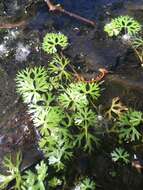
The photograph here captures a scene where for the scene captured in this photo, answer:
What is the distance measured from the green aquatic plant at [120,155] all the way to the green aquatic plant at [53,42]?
4.69 ft

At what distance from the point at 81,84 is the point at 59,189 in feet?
3.70

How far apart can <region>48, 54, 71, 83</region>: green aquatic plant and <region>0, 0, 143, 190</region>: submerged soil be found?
13 centimetres

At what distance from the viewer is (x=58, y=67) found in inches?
173

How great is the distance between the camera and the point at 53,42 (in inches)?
180

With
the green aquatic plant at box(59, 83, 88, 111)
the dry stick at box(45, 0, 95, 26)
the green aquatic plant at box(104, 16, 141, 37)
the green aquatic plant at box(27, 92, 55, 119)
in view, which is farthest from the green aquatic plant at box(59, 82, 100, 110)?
the dry stick at box(45, 0, 95, 26)

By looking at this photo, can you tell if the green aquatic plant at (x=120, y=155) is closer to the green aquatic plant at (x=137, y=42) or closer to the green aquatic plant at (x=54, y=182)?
the green aquatic plant at (x=54, y=182)

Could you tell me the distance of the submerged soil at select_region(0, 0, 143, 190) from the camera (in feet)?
12.6

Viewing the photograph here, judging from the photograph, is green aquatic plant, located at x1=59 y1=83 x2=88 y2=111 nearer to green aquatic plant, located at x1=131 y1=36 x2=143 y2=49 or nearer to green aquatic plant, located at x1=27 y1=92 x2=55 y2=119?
green aquatic plant, located at x1=27 y1=92 x2=55 y2=119

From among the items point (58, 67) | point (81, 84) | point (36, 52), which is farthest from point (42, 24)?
point (81, 84)

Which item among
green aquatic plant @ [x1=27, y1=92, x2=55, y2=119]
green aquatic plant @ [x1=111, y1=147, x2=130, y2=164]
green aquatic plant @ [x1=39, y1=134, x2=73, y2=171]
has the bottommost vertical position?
green aquatic plant @ [x1=111, y1=147, x2=130, y2=164]

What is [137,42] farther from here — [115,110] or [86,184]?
[86,184]

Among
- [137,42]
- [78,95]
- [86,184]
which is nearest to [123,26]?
[137,42]

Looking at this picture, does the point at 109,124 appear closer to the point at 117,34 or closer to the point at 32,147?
the point at 32,147

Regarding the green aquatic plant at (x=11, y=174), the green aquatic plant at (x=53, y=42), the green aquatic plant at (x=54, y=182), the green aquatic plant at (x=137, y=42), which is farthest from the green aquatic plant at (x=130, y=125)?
the green aquatic plant at (x=53, y=42)
